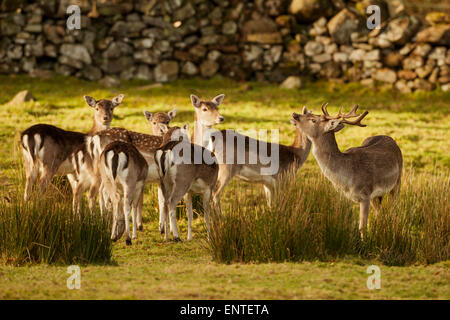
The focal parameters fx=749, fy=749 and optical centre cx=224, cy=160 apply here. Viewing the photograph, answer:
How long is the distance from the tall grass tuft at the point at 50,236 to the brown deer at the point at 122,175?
1.30 meters

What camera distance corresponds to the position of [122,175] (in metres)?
9.08

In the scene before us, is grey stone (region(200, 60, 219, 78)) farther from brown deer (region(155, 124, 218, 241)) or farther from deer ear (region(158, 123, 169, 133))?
brown deer (region(155, 124, 218, 241))

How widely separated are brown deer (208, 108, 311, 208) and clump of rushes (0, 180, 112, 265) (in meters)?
2.95

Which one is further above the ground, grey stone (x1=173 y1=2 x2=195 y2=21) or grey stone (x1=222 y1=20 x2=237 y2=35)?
grey stone (x1=173 y1=2 x2=195 y2=21)

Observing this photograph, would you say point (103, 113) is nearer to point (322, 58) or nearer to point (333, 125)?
point (333, 125)

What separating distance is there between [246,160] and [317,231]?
292cm

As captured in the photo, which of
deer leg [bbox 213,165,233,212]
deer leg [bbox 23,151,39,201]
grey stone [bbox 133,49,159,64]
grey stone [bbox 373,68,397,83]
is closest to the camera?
deer leg [bbox 23,151,39,201]

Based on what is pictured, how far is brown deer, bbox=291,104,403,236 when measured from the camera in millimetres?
9484

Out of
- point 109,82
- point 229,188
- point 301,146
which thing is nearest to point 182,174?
point 301,146

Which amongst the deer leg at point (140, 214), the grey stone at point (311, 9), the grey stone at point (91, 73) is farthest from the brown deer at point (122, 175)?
the grey stone at point (311, 9)

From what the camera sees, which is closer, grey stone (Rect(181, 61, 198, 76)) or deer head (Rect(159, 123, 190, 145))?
deer head (Rect(159, 123, 190, 145))

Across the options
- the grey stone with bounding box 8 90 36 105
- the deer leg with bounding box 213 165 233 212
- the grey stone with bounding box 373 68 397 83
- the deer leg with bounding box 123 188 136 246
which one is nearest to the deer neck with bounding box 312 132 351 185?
the deer leg with bounding box 213 165 233 212

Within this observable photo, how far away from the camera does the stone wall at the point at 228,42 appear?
21.9 meters
